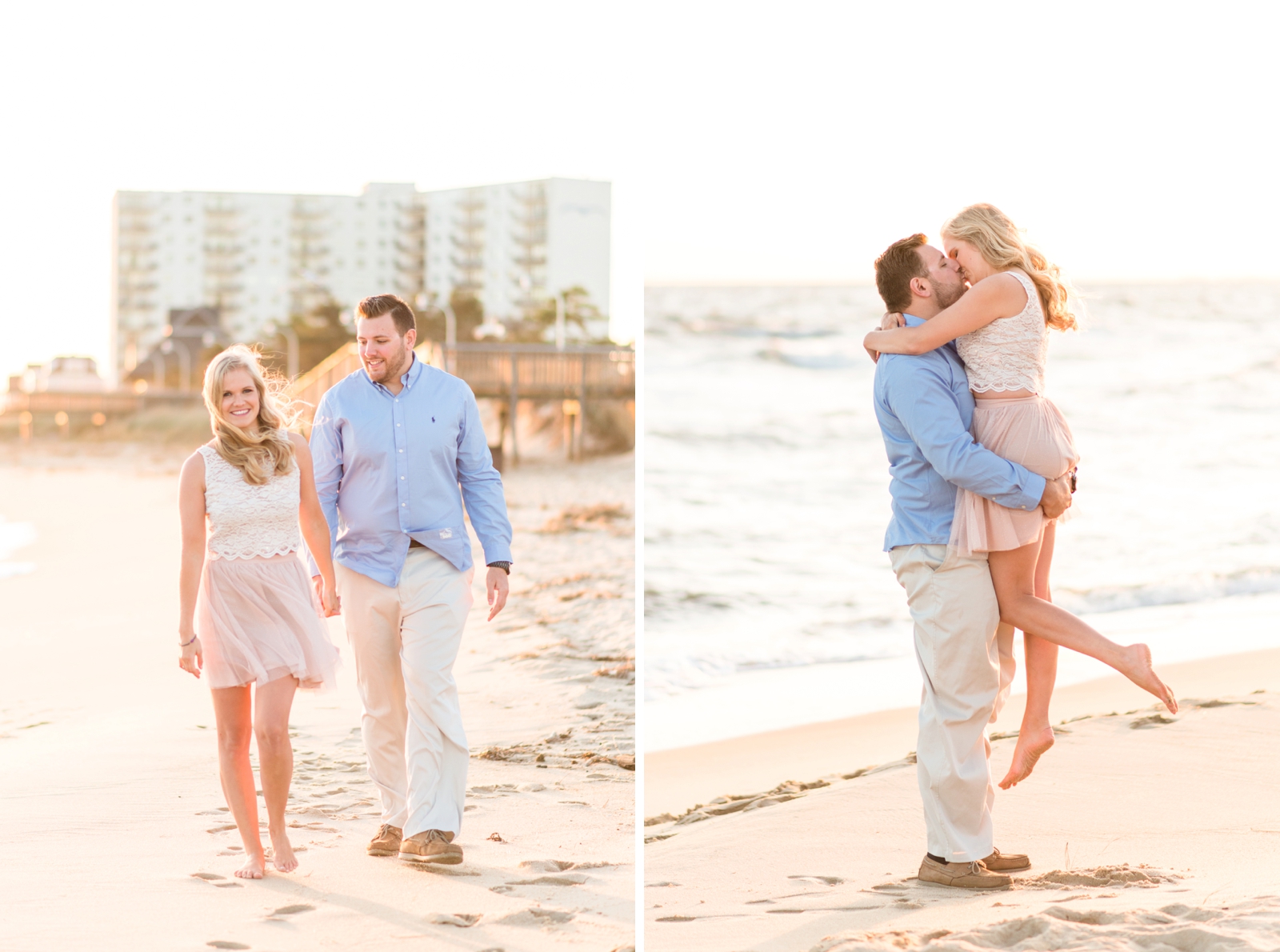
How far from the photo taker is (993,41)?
3522 centimetres

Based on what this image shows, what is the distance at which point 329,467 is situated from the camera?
168 inches

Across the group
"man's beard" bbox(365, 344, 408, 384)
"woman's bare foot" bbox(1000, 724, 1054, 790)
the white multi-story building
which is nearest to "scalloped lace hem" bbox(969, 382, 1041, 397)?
"woman's bare foot" bbox(1000, 724, 1054, 790)

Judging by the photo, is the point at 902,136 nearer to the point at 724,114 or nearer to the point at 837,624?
the point at 724,114

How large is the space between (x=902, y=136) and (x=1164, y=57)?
7.13 m

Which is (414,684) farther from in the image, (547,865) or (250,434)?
(250,434)

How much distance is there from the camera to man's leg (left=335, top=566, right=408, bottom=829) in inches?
165

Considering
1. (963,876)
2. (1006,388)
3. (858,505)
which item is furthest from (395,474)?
(858,505)

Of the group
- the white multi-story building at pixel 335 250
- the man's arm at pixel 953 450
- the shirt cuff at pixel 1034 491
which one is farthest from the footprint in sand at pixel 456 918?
the white multi-story building at pixel 335 250

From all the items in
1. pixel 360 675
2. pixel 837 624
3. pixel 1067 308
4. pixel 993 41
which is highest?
pixel 993 41

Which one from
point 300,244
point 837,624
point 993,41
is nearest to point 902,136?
point 993,41

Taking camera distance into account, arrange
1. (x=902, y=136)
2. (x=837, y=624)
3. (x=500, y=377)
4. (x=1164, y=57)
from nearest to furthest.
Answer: (x=837, y=624) → (x=500, y=377) → (x=1164, y=57) → (x=902, y=136)

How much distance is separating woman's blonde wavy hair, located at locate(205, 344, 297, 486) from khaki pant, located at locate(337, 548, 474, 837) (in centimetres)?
46

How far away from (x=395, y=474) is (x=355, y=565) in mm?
328

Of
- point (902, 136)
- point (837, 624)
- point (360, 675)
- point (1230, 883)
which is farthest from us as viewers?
point (902, 136)
